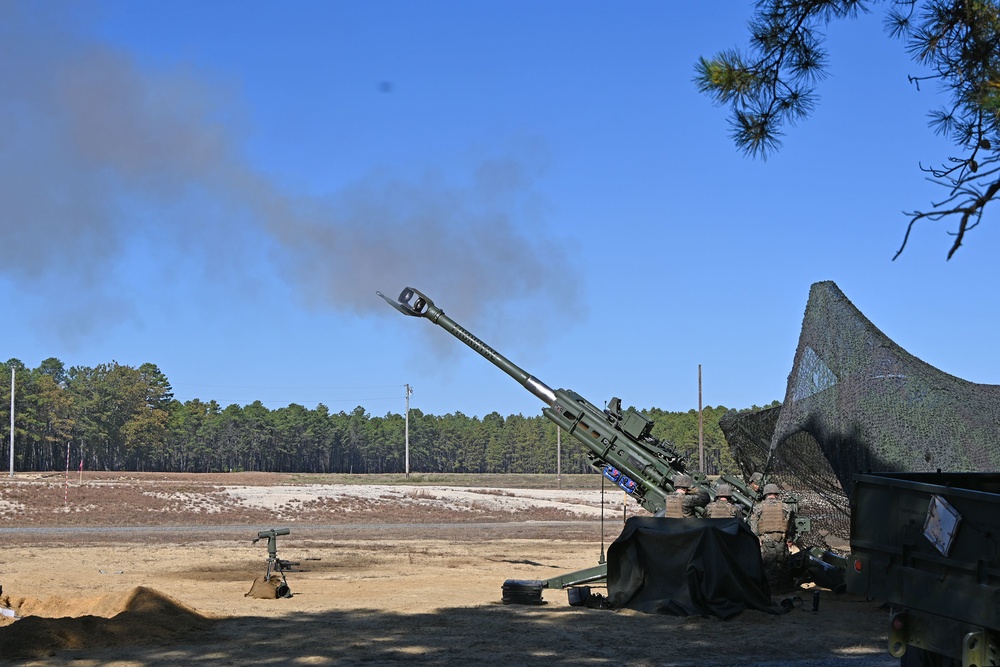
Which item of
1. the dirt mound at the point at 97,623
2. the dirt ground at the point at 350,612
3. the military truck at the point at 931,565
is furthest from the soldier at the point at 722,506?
the military truck at the point at 931,565

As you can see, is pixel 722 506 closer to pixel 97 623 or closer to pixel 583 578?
pixel 583 578

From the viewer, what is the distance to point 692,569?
47.1ft

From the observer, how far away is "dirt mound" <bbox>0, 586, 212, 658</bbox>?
11570 mm

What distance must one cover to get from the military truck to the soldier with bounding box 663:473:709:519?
8118mm

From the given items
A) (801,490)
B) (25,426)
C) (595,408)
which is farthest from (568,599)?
(25,426)

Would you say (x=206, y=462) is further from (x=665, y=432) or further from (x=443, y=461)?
(x=665, y=432)

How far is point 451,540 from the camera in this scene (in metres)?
29.5

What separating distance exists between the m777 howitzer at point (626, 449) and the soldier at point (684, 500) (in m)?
0.19

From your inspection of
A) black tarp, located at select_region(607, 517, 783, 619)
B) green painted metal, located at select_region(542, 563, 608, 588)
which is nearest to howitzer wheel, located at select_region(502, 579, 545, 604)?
green painted metal, located at select_region(542, 563, 608, 588)

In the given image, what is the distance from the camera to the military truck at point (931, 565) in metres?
6.97

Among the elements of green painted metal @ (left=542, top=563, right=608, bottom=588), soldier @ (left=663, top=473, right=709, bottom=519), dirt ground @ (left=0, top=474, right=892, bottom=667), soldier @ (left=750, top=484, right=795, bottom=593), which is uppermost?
soldier @ (left=663, top=473, right=709, bottom=519)

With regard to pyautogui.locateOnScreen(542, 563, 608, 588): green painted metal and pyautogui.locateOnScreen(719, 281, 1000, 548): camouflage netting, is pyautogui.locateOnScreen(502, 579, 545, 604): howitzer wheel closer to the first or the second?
pyautogui.locateOnScreen(542, 563, 608, 588): green painted metal

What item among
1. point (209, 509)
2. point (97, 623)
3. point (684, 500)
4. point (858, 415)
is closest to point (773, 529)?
point (684, 500)

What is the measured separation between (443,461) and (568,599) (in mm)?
136333
